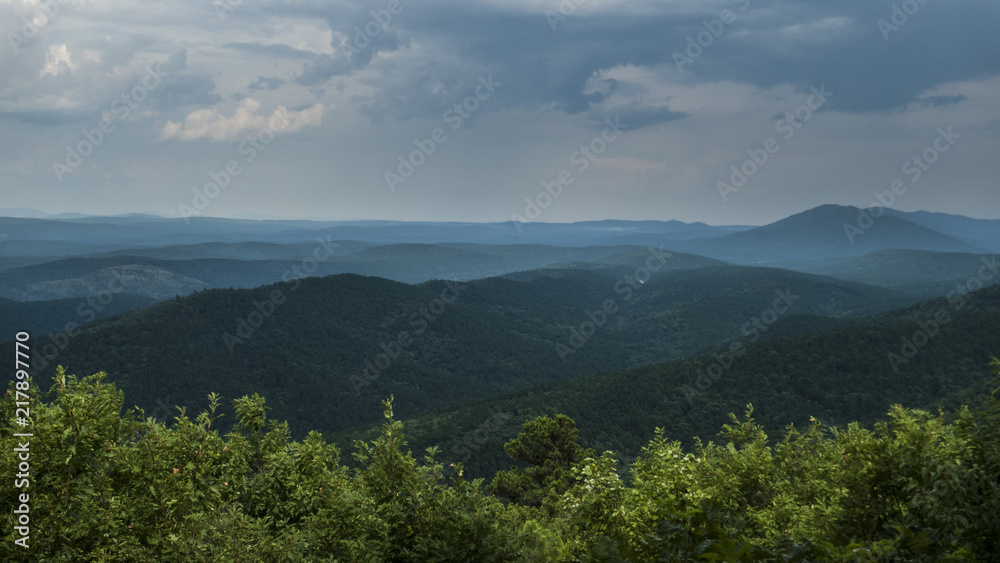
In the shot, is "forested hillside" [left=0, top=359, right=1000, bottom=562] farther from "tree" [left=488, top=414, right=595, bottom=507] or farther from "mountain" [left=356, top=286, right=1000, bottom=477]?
"mountain" [left=356, top=286, right=1000, bottom=477]

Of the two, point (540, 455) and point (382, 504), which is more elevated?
point (382, 504)

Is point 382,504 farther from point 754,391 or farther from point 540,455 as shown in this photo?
point 754,391

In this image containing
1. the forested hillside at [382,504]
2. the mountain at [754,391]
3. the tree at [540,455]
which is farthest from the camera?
the mountain at [754,391]

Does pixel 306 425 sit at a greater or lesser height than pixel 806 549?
lesser

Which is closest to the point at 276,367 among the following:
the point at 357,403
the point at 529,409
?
the point at 357,403

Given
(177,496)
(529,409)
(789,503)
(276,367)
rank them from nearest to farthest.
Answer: (177,496)
(789,503)
(529,409)
(276,367)

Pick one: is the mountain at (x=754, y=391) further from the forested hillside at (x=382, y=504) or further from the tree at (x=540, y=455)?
the forested hillside at (x=382, y=504)

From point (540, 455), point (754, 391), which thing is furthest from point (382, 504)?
point (754, 391)

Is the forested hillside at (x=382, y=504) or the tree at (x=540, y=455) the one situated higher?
the forested hillside at (x=382, y=504)

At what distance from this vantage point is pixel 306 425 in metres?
141

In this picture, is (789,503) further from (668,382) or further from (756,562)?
(668,382)

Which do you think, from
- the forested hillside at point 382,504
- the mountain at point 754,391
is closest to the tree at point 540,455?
the forested hillside at point 382,504

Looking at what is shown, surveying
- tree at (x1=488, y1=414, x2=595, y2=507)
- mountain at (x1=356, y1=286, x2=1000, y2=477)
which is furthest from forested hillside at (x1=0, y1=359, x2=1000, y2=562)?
mountain at (x1=356, y1=286, x2=1000, y2=477)

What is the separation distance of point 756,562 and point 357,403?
15218 centimetres
